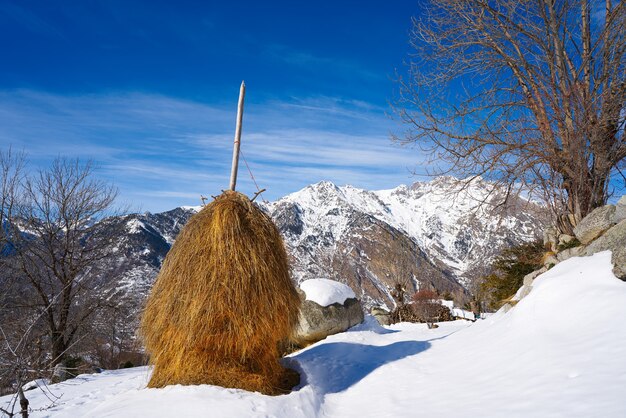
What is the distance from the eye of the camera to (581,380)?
11.2 ft

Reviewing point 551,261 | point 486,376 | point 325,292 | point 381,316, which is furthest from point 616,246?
point 381,316

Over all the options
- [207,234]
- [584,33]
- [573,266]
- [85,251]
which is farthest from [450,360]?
A: [85,251]

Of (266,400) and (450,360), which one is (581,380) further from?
(266,400)

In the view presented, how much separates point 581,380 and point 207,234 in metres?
4.67

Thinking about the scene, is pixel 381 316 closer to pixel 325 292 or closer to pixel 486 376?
pixel 325 292

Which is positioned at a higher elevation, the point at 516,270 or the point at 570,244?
the point at 570,244

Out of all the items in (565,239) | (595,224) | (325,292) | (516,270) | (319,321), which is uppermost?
(595,224)

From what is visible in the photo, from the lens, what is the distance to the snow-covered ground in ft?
11.4

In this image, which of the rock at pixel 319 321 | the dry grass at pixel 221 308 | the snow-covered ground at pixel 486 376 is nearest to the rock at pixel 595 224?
the snow-covered ground at pixel 486 376

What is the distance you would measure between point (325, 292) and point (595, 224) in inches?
251

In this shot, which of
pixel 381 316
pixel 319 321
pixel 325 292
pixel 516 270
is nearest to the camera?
pixel 319 321

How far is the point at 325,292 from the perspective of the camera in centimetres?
1097

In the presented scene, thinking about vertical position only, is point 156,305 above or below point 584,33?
below

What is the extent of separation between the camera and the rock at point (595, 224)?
6977 mm
